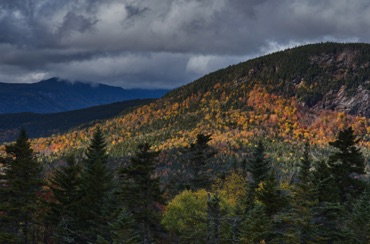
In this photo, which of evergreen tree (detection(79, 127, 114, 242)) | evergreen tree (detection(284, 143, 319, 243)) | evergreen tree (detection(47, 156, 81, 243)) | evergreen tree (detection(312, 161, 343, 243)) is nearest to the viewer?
evergreen tree (detection(284, 143, 319, 243))

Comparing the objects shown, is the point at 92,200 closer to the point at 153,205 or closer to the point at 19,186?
the point at 153,205

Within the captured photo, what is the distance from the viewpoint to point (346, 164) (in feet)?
146

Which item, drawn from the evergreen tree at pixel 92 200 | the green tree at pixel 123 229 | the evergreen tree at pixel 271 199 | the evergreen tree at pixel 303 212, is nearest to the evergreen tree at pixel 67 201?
the evergreen tree at pixel 92 200

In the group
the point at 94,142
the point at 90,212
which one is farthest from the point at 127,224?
the point at 94,142

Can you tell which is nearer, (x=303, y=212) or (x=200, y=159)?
(x=303, y=212)

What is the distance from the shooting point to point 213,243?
44531 mm

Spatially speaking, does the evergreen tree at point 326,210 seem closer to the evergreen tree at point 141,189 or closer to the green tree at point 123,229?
the evergreen tree at point 141,189

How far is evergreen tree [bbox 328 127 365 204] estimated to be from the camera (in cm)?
4428

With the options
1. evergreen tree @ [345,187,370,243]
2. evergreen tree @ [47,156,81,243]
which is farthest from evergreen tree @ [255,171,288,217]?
evergreen tree @ [47,156,81,243]

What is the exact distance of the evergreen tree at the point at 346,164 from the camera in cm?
4428

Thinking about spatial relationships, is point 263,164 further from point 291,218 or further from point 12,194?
point 12,194

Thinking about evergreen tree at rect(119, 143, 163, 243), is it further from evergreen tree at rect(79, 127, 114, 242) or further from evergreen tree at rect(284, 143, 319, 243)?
evergreen tree at rect(284, 143, 319, 243)

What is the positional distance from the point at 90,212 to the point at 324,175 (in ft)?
82.2

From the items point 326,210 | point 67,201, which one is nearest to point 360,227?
point 326,210
